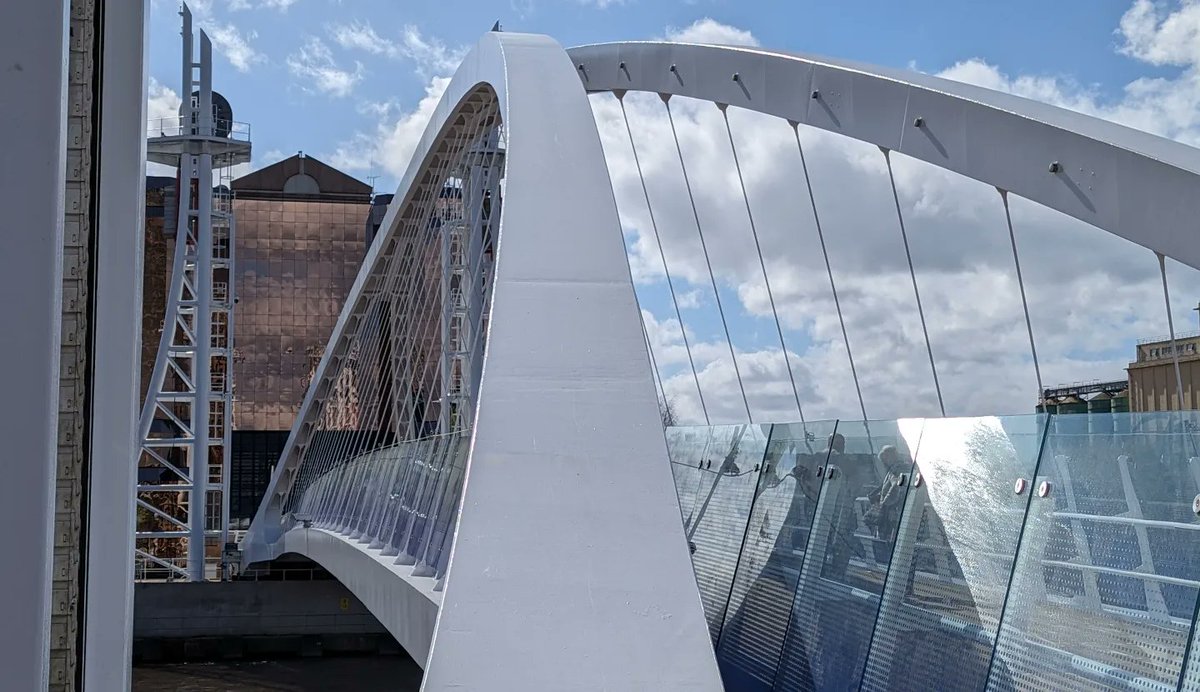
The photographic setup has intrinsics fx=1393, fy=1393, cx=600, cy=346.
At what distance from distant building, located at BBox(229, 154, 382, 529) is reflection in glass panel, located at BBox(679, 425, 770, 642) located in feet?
166

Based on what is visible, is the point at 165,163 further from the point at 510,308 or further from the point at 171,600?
the point at 510,308

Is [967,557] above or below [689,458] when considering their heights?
below

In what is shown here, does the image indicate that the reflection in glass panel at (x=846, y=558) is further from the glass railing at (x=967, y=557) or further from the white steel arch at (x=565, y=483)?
the white steel arch at (x=565, y=483)

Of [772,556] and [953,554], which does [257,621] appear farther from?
[953,554]

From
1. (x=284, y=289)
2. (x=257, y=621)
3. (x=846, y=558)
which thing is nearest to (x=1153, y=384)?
(x=846, y=558)

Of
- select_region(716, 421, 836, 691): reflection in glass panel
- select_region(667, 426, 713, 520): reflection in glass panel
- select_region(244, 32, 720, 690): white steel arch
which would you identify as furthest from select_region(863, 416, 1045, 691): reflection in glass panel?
select_region(667, 426, 713, 520): reflection in glass panel

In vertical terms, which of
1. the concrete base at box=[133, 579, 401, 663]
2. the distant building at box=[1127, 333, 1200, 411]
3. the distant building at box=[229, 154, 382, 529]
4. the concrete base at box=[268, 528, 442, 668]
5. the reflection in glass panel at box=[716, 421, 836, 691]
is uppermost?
the distant building at box=[229, 154, 382, 529]

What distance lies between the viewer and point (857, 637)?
22.2 ft

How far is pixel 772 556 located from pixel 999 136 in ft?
9.73

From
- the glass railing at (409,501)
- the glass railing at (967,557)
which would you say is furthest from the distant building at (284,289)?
the glass railing at (967,557)

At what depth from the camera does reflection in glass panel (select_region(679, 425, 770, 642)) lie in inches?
349

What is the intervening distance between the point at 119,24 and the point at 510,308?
2.81 m

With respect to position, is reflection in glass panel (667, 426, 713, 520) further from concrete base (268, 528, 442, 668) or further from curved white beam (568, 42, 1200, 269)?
curved white beam (568, 42, 1200, 269)

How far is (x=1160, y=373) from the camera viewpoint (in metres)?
14.3
